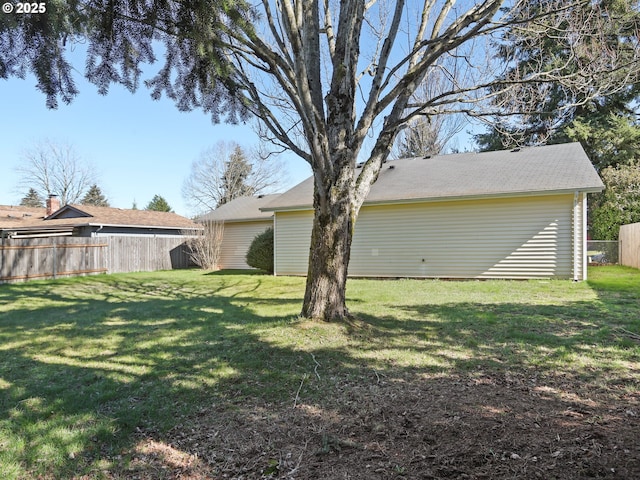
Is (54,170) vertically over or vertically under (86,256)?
over

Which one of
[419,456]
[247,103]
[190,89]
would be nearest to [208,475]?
[419,456]

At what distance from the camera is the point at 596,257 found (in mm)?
18266

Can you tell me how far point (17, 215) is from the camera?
88.2ft

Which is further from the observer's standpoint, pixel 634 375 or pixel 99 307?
pixel 99 307

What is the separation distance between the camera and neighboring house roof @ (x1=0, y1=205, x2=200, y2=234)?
59.6 ft

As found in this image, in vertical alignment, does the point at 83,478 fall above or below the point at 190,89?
below

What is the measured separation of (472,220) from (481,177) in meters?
1.70

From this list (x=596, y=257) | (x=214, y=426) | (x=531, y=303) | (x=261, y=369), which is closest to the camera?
(x=214, y=426)

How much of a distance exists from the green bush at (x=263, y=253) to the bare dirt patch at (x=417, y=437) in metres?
12.4

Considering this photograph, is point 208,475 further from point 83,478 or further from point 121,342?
point 121,342

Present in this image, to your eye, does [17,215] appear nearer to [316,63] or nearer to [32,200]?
[32,200]

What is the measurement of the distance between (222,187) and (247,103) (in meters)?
30.4

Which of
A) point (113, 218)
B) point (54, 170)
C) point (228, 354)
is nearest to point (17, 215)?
point (54, 170)

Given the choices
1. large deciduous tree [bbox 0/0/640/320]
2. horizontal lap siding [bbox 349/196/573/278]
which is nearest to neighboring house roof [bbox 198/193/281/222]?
horizontal lap siding [bbox 349/196/573/278]
